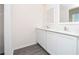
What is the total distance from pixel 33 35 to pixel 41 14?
114 cm

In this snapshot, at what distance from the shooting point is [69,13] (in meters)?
2.67

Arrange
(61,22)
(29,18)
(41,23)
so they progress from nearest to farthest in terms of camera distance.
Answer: (61,22) → (29,18) → (41,23)

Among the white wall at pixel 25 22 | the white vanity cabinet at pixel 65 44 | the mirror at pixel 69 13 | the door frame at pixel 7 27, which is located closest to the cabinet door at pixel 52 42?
the white vanity cabinet at pixel 65 44

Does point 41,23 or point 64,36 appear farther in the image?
point 41,23

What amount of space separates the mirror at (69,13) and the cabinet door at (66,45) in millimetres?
680

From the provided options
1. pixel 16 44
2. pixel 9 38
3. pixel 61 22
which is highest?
pixel 61 22

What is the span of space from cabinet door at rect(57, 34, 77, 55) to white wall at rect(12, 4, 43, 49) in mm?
2003

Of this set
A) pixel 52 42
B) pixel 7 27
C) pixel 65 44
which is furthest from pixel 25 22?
pixel 65 44

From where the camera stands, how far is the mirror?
242cm

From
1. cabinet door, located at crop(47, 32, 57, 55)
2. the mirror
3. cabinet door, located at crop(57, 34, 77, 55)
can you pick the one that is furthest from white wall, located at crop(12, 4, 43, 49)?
cabinet door, located at crop(57, 34, 77, 55)
